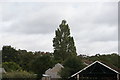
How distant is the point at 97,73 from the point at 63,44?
58.6 ft

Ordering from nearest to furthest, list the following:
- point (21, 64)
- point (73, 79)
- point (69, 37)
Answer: point (73, 79) < point (69, 37) < point (21, 64)

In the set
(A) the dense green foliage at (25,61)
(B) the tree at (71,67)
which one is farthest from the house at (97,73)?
(A) the dense green foliage at (25,61)

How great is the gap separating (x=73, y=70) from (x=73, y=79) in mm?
1237

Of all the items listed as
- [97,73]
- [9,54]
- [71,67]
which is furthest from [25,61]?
[97,73]

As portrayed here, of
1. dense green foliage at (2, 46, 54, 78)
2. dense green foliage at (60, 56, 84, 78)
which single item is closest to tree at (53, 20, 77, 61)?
dense green foliage at (2, 46, 54, 78)

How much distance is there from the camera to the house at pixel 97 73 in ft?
121

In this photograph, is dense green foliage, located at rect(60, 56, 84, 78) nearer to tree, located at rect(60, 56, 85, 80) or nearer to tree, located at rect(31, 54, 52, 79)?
tree, located at rect(60, 56, 85, 80)

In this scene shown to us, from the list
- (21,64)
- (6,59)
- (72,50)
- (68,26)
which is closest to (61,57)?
(72,50)

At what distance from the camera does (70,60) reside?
3981 cm

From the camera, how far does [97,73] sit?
38.3 m

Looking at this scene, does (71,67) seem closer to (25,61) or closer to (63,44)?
(63,44)

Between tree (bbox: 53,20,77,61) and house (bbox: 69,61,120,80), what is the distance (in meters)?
15.0

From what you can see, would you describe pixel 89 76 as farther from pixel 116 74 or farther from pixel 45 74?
pixel 45 74

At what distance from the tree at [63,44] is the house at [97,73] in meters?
15.0
